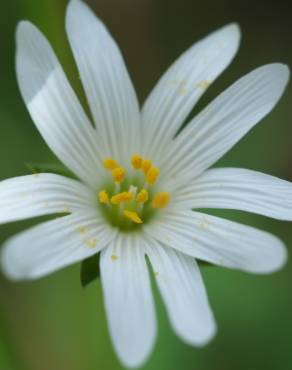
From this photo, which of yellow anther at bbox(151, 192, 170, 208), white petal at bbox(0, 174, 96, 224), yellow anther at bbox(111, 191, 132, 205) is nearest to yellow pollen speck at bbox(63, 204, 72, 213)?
white petal at bbox(0, 174, 96, 224)

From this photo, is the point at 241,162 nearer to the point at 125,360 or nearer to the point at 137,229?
the point at 137,229

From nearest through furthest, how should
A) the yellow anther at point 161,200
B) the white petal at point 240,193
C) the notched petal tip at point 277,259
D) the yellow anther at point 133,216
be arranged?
the notched petal tip at point 277,259, the white petal at point 240,193, the yellow anther at point 133,216, the yellow anther at point 161,200

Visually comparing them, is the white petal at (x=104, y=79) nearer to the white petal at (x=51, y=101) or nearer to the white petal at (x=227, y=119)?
the white petal at (x=51, y=101)

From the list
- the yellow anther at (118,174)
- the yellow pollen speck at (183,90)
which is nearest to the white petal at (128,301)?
the yellow anther at (118,174)

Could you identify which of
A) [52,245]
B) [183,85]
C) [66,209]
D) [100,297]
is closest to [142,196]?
[66,209]

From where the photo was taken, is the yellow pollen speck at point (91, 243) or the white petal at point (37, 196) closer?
the white petal at point (37, 196)
